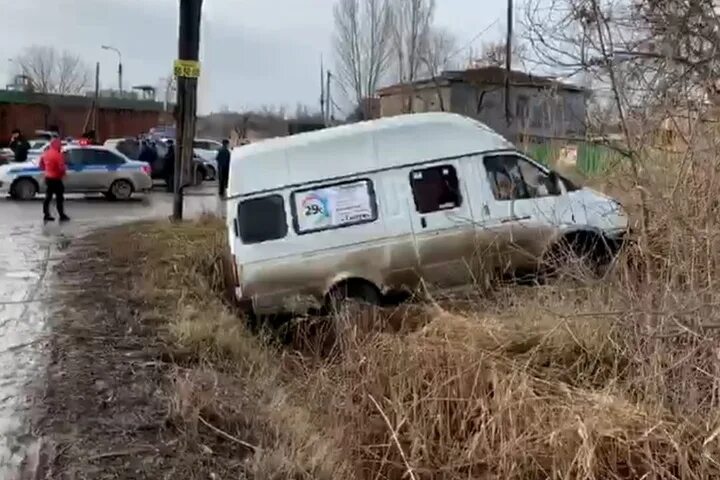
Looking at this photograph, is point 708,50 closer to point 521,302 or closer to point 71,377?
point 521,302

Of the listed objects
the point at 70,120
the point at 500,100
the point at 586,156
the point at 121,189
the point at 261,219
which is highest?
the point at 70,120

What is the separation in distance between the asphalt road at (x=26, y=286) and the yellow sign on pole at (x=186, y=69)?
2.96 meters

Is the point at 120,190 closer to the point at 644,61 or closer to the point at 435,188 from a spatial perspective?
the point at 435,188

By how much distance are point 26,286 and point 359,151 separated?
4210 mm

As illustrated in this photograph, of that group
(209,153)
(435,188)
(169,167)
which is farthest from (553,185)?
(209,153)

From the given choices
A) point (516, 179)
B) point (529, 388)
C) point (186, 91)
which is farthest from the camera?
point (186, 91)

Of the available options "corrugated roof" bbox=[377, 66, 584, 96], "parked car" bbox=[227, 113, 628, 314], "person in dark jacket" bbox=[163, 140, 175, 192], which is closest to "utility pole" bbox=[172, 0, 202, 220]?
"parked car" bbox=[227, 113, 628, 314]

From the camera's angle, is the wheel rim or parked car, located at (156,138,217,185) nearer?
the wheel rim

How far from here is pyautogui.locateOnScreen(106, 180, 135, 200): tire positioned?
2516 centimetres

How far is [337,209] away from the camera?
9750 mm

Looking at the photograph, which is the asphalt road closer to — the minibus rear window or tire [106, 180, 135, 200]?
tire [106, 180, 135, 200]

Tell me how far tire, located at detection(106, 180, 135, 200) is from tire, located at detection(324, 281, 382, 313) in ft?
Result: 55.9

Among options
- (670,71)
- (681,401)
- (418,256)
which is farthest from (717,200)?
(418,256)

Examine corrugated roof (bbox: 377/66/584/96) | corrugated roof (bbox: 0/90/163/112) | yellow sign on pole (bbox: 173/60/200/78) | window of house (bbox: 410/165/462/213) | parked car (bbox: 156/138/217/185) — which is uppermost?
corrugated roof (bbox: 0/90/163/112)
